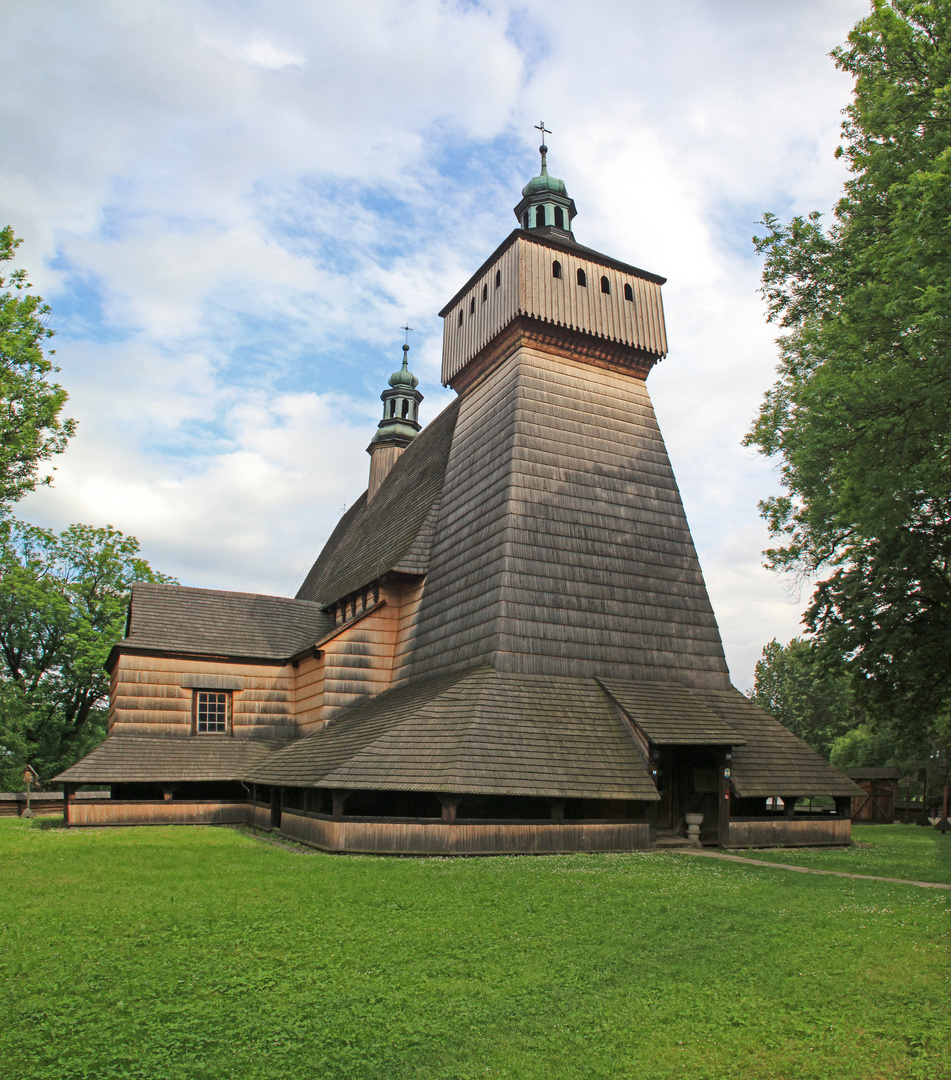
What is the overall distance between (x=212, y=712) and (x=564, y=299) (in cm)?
1696

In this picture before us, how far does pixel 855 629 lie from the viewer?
837 inches

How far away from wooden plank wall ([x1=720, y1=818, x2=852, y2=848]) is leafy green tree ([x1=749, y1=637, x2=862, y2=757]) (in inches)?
1660

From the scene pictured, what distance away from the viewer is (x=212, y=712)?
2559cm

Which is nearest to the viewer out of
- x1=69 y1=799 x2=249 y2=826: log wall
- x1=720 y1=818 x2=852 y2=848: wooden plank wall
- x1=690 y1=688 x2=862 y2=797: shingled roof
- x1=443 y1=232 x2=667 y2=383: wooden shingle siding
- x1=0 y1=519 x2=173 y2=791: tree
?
x1=720 y1=818 x2=852 y2=848: wooden plank wall

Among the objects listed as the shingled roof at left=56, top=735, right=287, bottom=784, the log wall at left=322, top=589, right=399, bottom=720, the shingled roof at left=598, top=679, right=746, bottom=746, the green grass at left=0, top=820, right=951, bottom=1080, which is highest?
the log wall at left=322, top=589, right=399, bottom=720

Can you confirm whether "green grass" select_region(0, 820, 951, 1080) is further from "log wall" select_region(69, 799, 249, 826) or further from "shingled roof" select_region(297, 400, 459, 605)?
"shingled roof" select_region(297, 400, 459, 605)

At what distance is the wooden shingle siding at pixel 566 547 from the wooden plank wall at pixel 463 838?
3.73 m

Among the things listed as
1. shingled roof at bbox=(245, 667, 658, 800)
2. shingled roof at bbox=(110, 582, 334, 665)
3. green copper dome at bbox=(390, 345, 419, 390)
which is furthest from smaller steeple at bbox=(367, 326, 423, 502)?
shingled roof at bbox=(245, 667, 658, 800)

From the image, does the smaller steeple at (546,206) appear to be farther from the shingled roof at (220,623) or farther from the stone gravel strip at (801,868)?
the stone gravel strip at (801,868)

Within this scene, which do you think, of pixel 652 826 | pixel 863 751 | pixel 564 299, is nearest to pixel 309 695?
pixel 652 826

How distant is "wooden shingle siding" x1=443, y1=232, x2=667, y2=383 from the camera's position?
22.6m

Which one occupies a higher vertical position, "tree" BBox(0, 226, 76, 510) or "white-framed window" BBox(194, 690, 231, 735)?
"tree" BBox(0, 226, 76, 510)

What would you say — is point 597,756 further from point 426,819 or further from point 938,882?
point 938,882

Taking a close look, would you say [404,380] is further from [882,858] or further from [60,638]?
[882,858]
